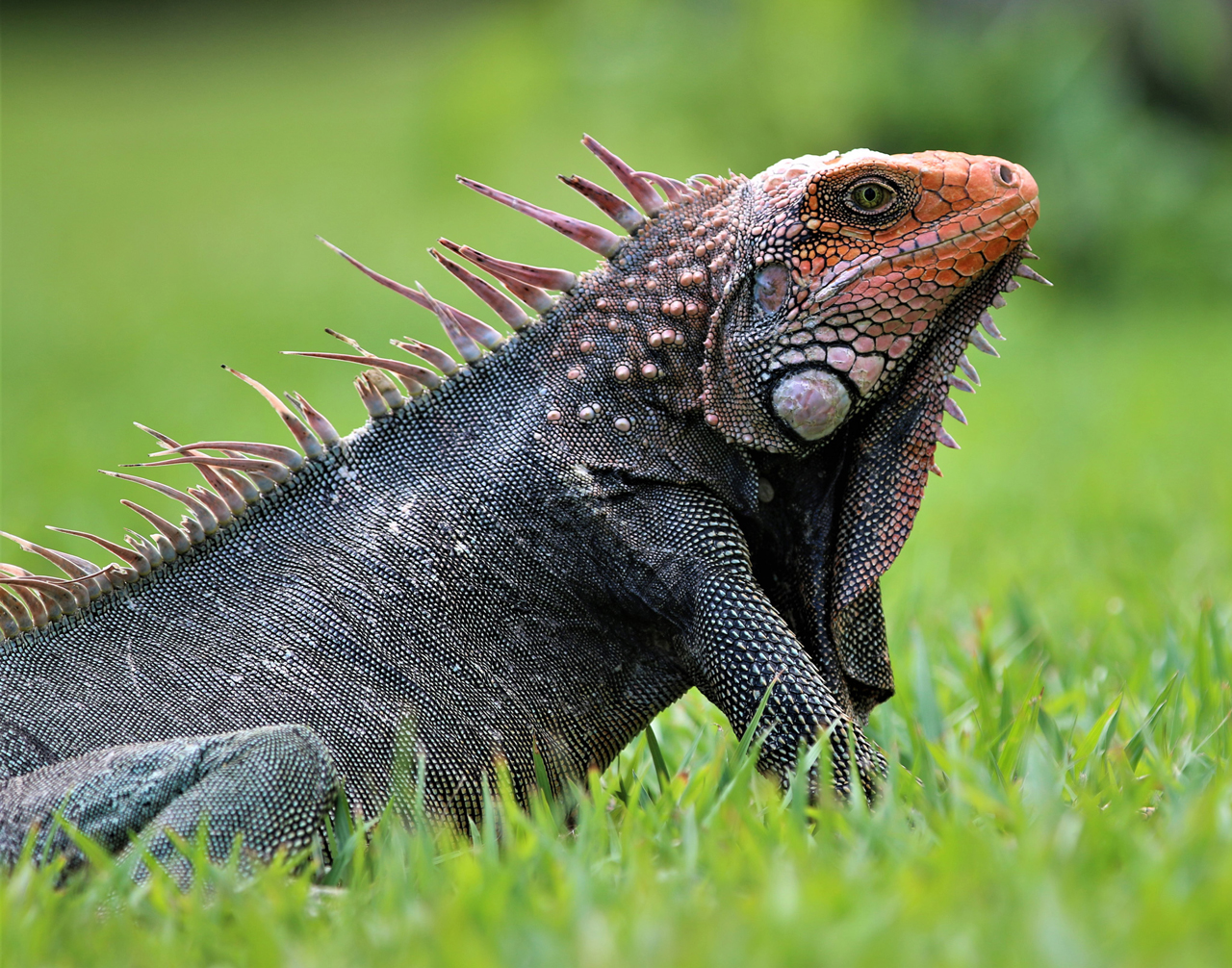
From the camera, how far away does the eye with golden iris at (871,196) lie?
10.1 ft

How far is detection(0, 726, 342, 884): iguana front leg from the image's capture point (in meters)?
2.74

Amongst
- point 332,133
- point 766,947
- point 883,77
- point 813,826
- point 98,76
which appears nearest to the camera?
point 766,947

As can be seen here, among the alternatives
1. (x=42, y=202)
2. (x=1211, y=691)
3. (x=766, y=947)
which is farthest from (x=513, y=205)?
(x=42, y=202)

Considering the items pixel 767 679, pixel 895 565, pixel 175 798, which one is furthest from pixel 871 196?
pixel 895 565

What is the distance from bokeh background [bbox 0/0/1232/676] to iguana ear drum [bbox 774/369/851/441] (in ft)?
5.62

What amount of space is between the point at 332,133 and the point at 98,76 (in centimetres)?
810

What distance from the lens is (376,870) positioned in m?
2.75

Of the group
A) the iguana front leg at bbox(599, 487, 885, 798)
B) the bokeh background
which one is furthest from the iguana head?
the bokeh background

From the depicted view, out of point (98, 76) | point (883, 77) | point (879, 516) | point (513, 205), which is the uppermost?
point (98, 76)

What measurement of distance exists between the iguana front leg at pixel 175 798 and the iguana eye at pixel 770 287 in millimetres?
1521

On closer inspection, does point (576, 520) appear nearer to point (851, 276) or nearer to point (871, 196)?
point (851, 276)

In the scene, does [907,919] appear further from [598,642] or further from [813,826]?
[598,642]

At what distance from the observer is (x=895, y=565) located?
21.2 ft

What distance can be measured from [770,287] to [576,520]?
0.75 meters
